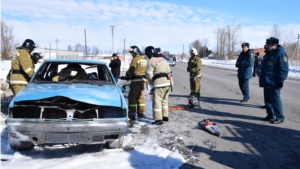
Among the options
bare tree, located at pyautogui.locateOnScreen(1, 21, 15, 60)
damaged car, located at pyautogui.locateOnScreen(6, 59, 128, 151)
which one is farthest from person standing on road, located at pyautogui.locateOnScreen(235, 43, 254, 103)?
bare tree, located at pyautogui.locateOnScreen(1, 21, 15, 60)

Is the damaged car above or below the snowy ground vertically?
above

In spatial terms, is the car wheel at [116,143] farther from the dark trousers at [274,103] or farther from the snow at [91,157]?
the dark trousers at [274,103]

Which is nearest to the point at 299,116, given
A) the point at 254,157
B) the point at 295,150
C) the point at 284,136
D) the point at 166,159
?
the point at 284,136

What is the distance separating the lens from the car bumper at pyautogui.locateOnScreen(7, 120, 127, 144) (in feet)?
11.7

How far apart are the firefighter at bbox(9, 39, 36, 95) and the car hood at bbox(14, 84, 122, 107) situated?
1557 millimetres

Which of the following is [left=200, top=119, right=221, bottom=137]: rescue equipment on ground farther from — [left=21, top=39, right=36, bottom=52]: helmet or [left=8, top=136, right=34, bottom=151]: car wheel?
[left=21, top=39, right=36, bottom=52]: helmet

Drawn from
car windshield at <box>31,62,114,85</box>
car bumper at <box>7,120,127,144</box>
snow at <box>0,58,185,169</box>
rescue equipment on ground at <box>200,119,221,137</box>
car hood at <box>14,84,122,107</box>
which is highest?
car windshield at <box>31,62,114,85</box>

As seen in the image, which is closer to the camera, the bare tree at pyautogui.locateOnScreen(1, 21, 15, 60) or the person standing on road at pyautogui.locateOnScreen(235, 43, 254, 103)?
the person standing on road at pyautogui.locateOnScreen(235, 43, 254, 103)

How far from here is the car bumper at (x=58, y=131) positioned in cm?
358

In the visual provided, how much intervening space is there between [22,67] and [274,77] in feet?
18.6

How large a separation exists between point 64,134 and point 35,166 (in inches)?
23.4

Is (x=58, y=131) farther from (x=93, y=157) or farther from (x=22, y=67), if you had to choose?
(x=22, y=67)

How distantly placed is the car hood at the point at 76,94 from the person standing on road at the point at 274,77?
3.69 m

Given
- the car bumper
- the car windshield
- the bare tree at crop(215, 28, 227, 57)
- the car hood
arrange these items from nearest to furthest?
the car bumper, the car hood, the car windshield, the bare tree at crop(215, 28, 227, 57)
